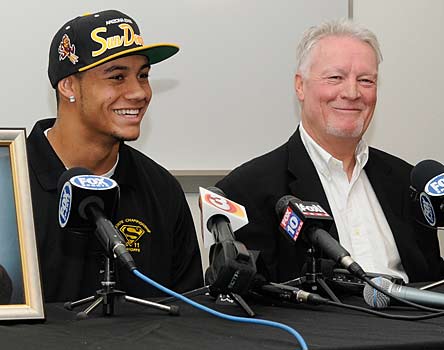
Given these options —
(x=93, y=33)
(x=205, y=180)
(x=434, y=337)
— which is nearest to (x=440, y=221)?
(x=434, y=337)

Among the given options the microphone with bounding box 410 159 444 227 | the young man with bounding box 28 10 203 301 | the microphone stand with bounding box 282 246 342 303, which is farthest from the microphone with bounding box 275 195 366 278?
the young man with bounding box 28 10 203 301

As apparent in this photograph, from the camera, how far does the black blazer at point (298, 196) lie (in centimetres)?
213

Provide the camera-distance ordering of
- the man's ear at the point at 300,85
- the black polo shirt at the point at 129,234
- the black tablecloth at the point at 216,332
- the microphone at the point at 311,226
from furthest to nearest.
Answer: the man's ear at the point at 300,85 → the black polo shirt at the point at 129,234 → the microphone at the point at 311,226 → the black tablecloth at the point at 216,332

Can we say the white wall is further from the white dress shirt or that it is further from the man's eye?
the man's eye

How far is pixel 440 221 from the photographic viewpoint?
164 centimetres

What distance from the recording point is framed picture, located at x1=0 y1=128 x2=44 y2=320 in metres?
1.39

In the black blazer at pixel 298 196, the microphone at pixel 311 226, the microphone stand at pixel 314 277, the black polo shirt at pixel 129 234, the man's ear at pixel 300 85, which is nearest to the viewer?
the microphone at pixel 311 226

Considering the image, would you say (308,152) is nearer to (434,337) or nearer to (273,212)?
(273,212)

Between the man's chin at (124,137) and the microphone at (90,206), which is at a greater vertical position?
the man's chin at (124,137)

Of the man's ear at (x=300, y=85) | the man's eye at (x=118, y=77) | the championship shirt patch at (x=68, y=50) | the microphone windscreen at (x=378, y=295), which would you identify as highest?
the championship shirt patch at (x=68, y=50)

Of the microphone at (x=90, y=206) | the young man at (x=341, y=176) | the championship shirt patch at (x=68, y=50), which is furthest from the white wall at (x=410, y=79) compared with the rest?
A: the microphone at (x=90, y=206)

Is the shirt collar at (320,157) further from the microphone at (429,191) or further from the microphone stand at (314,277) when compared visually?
the microphone stand at (314,277)

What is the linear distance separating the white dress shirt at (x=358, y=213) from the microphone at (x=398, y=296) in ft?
2.19

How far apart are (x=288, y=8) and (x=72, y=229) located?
2025 millimetres
